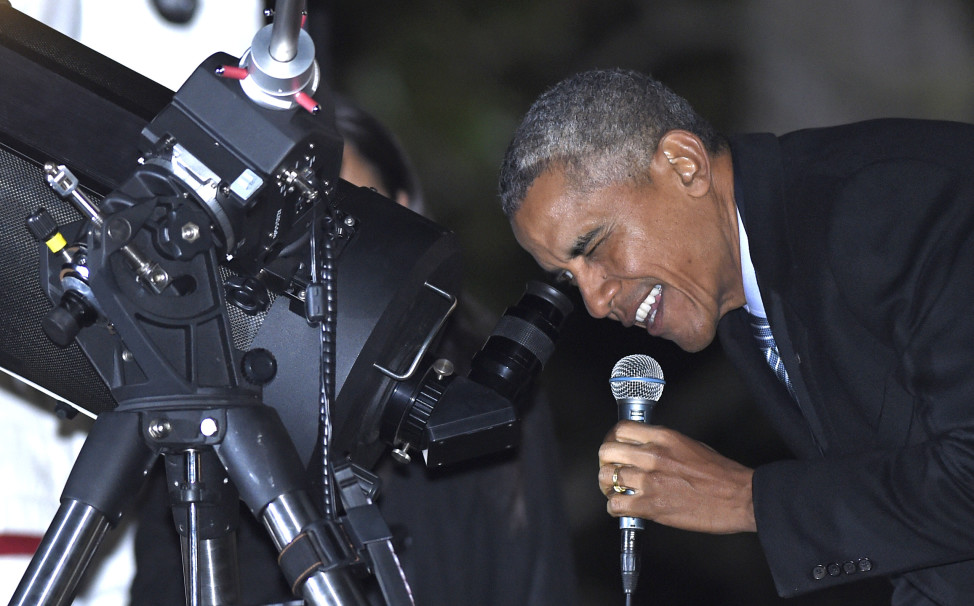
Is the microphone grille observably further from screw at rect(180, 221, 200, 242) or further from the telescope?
screw at rect(180, 221, 200, 242)

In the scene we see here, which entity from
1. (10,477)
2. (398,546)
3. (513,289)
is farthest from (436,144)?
(398,546)

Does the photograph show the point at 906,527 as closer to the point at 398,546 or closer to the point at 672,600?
the point at 398,546

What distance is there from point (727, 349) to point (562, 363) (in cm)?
73

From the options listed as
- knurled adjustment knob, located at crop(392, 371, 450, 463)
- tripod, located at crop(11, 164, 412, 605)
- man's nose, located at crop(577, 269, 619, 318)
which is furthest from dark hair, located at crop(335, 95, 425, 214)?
tripod, located at crop(11, 164, 412, 605)

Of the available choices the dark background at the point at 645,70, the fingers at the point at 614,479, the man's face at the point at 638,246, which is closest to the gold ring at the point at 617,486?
the fingers at the point at 614,479

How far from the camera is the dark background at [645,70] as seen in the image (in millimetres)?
2340

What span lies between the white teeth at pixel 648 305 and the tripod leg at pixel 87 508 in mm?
899

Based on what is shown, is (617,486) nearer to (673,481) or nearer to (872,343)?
(673,481)

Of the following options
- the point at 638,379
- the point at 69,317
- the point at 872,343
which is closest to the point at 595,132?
the point at 638,379

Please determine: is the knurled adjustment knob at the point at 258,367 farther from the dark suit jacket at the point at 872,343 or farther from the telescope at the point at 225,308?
the dark suit jacket at the point at 872,343

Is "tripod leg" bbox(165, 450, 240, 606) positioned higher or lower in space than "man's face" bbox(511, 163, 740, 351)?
lower

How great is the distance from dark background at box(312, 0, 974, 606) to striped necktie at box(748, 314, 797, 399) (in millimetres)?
737

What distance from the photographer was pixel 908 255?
1223 mm

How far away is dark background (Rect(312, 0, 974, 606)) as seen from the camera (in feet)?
7.68
